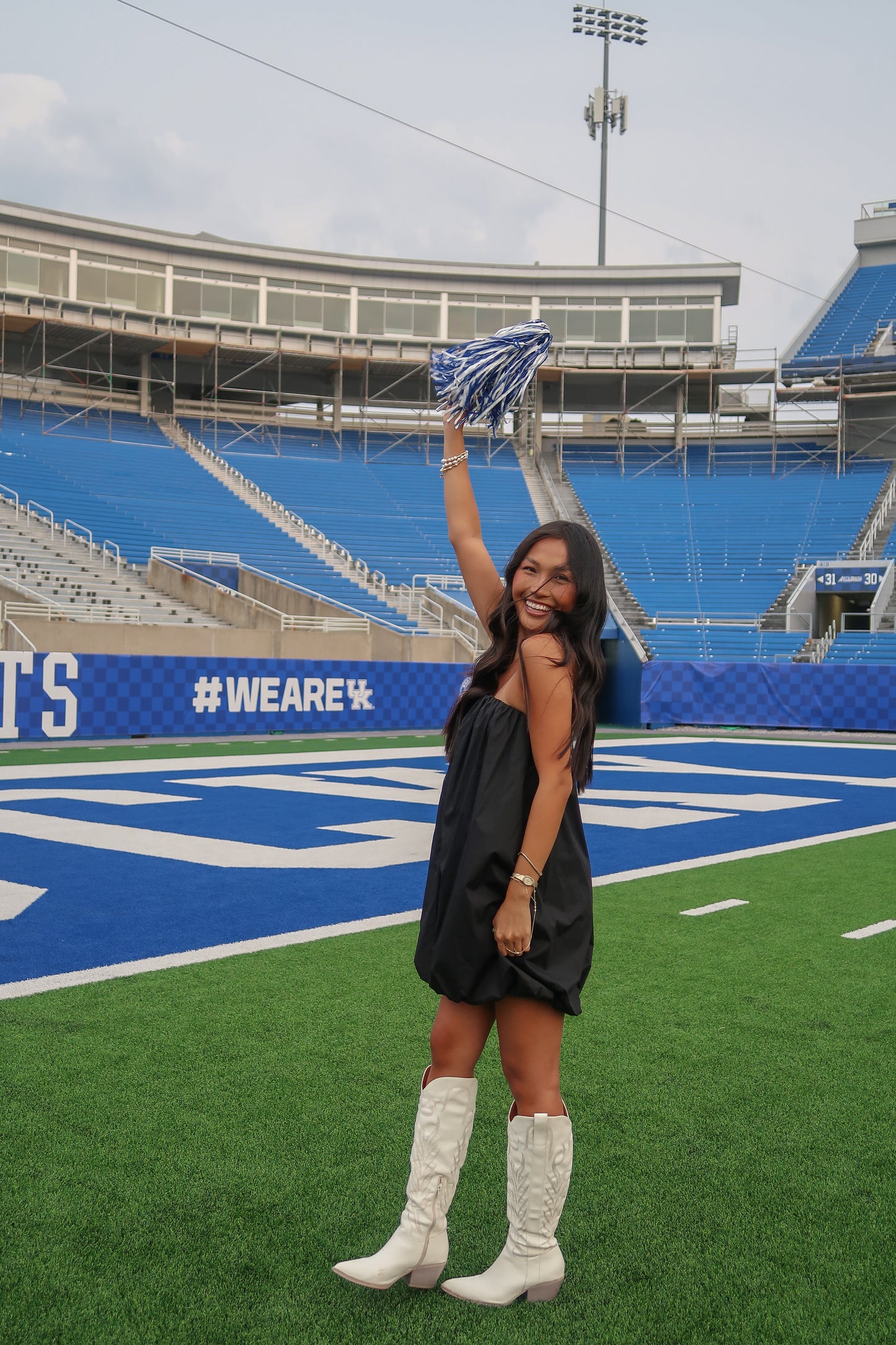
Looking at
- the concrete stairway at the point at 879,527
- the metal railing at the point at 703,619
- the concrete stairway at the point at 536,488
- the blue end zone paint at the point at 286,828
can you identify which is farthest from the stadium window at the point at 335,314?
the blue end zone paint at the point at 286,828

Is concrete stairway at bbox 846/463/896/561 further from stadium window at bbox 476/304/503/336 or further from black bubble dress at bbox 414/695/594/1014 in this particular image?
black bubble dress at bbox 414/695/594/1014

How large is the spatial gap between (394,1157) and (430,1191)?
0.65 meters

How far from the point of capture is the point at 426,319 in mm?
37062

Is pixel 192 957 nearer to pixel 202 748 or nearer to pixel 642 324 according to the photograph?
pixel 202 748

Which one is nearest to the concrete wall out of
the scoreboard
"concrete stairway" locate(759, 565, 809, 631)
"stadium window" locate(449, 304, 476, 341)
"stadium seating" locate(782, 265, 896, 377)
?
"concrete stairway" locate(759, 565, 809, 631)

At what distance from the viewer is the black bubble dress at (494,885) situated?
2.36m

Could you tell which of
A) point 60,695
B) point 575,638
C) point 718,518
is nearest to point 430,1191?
point 575,638

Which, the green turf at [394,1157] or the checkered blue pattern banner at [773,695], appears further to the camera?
the checkered blue pattern banner at [773,695]

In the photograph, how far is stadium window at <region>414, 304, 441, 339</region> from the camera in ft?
121

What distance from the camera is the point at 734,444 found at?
3659 centimetres

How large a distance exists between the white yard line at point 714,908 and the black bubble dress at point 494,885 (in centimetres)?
360

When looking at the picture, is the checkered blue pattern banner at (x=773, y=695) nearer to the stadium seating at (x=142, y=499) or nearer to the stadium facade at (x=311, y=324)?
the stadium seating at (x=142, y=499)

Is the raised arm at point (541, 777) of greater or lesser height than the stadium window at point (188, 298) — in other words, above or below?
below

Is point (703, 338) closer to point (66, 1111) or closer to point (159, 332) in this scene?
point (159, 332)
